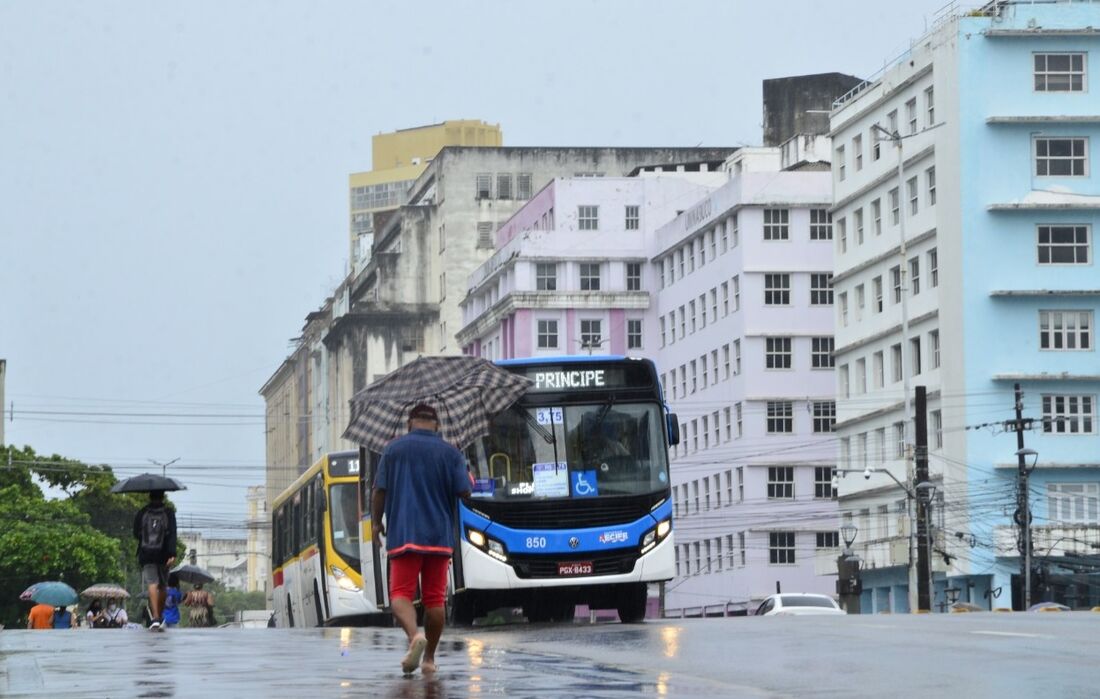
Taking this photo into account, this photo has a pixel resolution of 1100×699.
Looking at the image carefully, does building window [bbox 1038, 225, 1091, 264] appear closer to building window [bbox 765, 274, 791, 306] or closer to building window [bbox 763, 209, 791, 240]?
building window [bbox 765, 274, 791, 306]

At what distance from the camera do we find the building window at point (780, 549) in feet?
328

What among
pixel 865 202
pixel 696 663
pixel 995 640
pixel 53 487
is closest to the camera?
pixel 696 663

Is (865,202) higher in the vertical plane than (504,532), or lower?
higher

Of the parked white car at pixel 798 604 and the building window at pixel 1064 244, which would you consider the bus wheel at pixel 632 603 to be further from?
the building window at pixel 1064 244

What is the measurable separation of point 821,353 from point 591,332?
17.4 m

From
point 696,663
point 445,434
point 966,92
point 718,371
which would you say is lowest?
point 696,663

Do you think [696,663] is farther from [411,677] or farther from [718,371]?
[718,371]

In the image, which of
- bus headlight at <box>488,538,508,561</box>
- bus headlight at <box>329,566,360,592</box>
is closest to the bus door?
bus headlight at <box>329,566,360,592</box>

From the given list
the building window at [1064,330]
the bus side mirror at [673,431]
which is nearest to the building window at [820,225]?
the building window at [1064,330]

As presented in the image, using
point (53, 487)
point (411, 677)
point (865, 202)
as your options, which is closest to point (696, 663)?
point (411, 677)

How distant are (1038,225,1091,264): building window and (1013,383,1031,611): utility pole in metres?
6.07

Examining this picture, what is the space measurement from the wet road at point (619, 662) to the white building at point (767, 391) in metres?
76.3

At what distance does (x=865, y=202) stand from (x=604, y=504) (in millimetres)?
64005

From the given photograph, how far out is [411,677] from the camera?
48.8 feet
